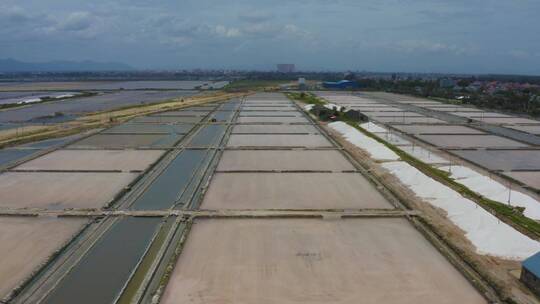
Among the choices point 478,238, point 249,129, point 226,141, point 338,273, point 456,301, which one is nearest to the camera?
point 456,301

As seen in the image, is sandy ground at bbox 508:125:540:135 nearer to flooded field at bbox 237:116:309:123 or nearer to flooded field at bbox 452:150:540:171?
flooded field at bbox 452:150:540:171

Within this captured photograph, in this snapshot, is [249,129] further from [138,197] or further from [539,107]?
[539,107]

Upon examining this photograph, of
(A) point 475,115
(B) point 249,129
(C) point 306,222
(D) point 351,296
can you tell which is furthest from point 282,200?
(A) point 475,115

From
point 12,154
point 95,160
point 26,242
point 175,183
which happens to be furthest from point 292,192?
point 12,154

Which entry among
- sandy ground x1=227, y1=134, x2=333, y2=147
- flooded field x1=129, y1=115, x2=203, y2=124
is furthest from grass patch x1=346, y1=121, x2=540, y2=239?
flooded field x1=129, y1=115, x2=203, y2=124

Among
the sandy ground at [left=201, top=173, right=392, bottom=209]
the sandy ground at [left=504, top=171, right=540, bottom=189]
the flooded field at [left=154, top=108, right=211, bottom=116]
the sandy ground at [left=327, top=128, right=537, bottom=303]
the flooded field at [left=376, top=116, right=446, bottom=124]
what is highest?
the flooded field at [left=154, top=108, right=211, bottom=116]

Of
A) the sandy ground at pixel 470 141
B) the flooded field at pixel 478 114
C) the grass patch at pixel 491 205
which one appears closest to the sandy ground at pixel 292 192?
the grass patch at pixel 491 205

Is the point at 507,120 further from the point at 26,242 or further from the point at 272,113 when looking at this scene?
the point at 26,242
